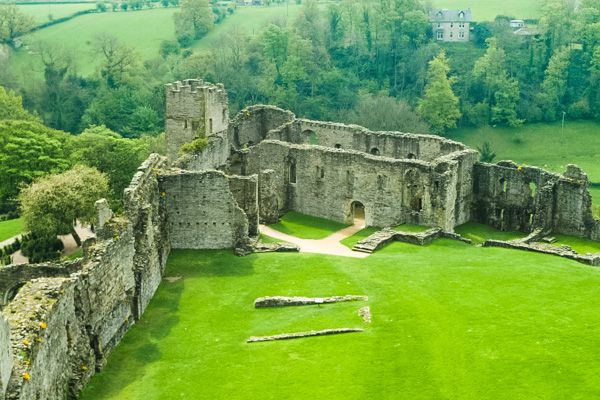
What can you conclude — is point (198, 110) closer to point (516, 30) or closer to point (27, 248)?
point (27, 248)

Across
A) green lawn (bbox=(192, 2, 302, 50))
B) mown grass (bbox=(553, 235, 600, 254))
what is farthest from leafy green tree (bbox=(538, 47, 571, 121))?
mown grass (bbox=(553, 235, 600, 254))

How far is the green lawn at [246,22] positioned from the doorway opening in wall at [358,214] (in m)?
69.4

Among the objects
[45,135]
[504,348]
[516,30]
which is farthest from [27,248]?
[516,30]

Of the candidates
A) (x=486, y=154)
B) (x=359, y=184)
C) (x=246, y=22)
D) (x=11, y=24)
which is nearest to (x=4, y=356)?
(x=359, y=184)

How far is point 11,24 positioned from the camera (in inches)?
5079

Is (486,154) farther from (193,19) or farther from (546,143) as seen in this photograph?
(193,19)

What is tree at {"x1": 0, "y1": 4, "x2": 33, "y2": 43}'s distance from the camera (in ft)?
419

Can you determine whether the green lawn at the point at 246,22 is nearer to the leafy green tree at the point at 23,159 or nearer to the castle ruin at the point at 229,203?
the leafy green tree at the point at 23,159

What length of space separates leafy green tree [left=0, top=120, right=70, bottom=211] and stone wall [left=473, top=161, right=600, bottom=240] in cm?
3340

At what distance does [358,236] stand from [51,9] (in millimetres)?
115843

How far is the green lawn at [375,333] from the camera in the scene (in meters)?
31.6

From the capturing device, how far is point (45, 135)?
76375 mm

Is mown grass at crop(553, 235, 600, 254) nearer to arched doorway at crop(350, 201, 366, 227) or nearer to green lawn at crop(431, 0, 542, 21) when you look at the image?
arched doorway at crop(350, 201, 366, 227)

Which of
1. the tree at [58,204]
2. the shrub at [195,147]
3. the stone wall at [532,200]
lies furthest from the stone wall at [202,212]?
the stone wall at [532,200]
